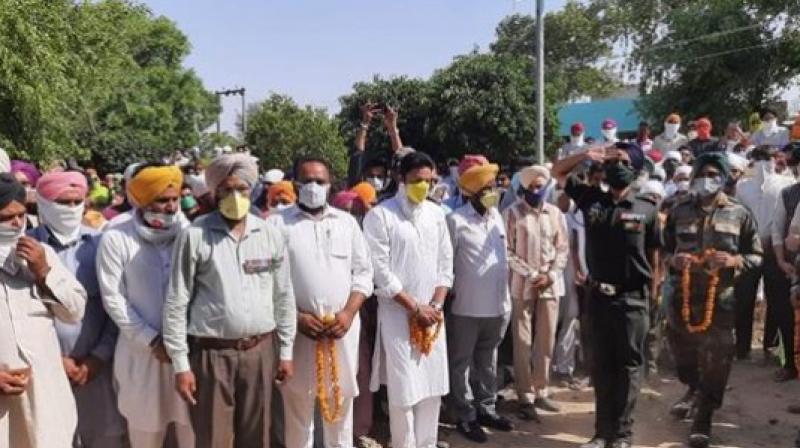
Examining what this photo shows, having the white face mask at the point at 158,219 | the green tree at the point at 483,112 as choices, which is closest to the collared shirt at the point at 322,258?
the white face mask at the point at 158,219

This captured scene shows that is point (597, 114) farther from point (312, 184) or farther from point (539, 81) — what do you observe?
point (312, 184)

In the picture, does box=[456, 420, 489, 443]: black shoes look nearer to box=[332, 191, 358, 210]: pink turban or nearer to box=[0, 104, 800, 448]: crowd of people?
box=[0, 104, 800, 448]: crowd of people

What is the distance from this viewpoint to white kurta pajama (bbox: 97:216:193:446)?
4125 millimetres

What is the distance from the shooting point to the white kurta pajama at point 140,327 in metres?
4.12

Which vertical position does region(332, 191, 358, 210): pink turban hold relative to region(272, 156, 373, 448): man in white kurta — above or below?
above

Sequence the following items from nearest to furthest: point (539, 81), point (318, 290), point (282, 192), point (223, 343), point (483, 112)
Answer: point (223, 343)
point (318, 290)
point (282, 192)
point (539, 81)
point (483, 112)

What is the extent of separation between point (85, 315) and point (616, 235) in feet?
11.0

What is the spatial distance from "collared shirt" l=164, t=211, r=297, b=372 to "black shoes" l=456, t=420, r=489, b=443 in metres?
2.19

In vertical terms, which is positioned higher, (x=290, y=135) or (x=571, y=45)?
(x=571, y=45)

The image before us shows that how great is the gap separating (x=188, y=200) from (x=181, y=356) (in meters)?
2.31

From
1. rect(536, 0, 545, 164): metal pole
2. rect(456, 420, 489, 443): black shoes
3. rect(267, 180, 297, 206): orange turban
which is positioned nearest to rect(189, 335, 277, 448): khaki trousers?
rect(267, 180, 297, 206): orange turban

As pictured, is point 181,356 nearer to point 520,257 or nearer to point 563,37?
point 520,257

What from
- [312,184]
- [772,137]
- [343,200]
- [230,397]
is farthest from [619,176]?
[772,137]

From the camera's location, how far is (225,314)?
4.14 metres
